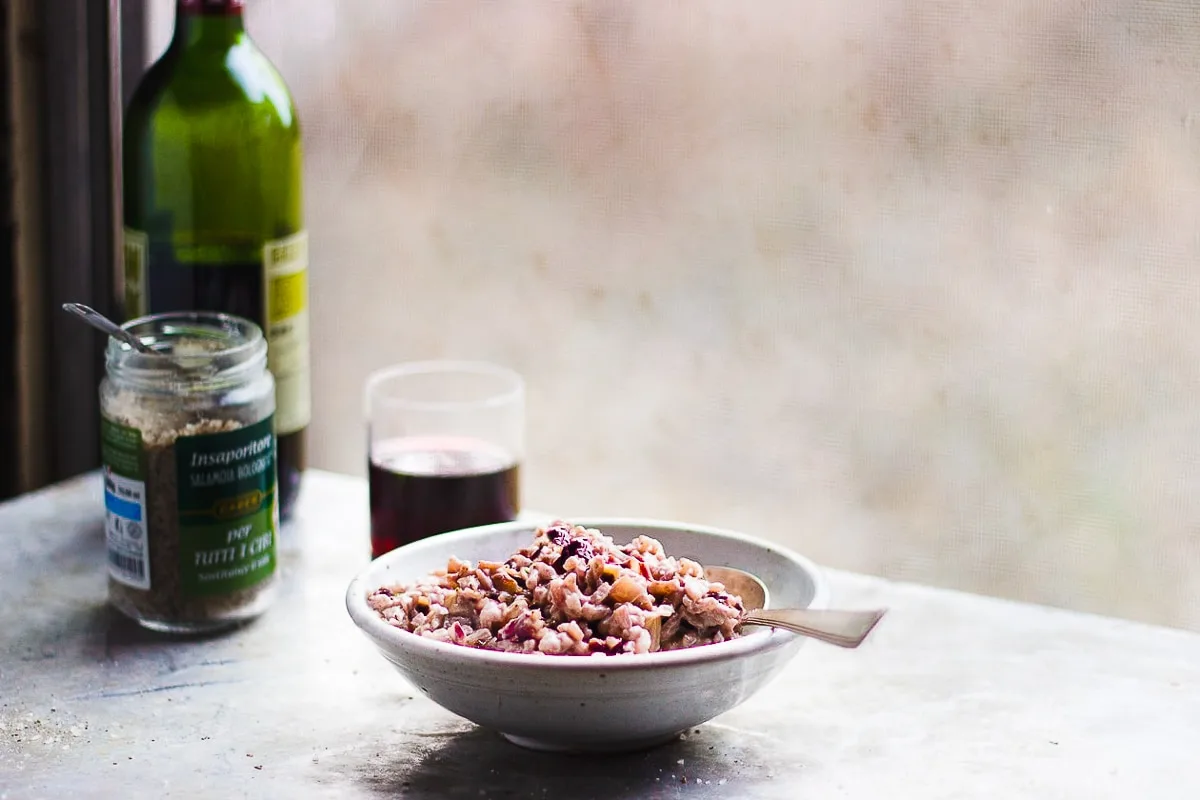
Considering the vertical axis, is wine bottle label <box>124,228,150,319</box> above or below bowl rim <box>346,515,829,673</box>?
above

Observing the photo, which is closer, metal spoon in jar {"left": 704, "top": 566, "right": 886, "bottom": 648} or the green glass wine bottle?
metal spoon in jar {"left": 704, "top": 566, "right": 886, "bottom": 648}

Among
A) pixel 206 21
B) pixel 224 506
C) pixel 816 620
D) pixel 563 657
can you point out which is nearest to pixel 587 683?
pixel 563 657

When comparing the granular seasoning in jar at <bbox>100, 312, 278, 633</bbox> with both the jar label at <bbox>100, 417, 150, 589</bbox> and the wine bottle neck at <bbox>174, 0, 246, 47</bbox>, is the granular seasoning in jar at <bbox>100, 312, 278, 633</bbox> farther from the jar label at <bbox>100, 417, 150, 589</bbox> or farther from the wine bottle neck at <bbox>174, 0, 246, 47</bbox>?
the wine bottle neck at <bbox>174, 0, 246, 47</bbox>

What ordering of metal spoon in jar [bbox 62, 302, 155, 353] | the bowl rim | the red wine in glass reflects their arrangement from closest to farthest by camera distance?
the bowl rim → metal spoon in jar [bbox 62, 302, 155, 353] → the red wine in glass

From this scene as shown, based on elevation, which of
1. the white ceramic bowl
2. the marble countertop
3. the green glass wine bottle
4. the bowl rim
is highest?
the green glass wine bottle

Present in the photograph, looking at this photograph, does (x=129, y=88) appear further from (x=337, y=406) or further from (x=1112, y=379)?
(x=1112, y=379)

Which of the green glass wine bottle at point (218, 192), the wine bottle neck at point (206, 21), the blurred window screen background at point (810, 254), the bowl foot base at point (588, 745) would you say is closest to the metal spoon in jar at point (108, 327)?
the green glass wine bottle at point (218, 192)

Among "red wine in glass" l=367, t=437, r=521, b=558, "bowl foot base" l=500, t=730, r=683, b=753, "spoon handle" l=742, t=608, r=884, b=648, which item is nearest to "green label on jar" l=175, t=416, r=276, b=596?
"red wine in glass" l=367, t=437, r=521, b=558
